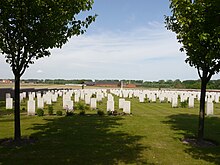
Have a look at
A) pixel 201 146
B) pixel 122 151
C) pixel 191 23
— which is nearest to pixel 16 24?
pixel 122 151

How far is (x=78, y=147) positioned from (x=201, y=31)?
569 cm

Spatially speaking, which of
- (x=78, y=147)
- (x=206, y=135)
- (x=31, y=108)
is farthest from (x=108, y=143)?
(x=31, y=108)

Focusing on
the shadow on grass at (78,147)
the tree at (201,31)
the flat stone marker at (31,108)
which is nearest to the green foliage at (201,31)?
the tree at (201,31)

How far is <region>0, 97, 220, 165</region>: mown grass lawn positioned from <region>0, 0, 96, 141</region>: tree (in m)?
1.69

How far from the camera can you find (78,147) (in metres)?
9.43

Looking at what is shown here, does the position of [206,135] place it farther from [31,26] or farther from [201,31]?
[31,26]

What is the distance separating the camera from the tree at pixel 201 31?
375 inches

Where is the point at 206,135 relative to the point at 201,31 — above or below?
below

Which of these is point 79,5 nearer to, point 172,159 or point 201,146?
point 172,159

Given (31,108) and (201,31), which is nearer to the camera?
(201,31)

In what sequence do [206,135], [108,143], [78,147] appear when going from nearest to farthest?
[78,147]
[108,143]
[206,135]

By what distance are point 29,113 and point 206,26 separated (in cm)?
1139

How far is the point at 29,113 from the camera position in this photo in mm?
16953

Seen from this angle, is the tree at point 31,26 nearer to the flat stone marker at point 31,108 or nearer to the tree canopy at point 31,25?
the tree canopy at point 31,25
